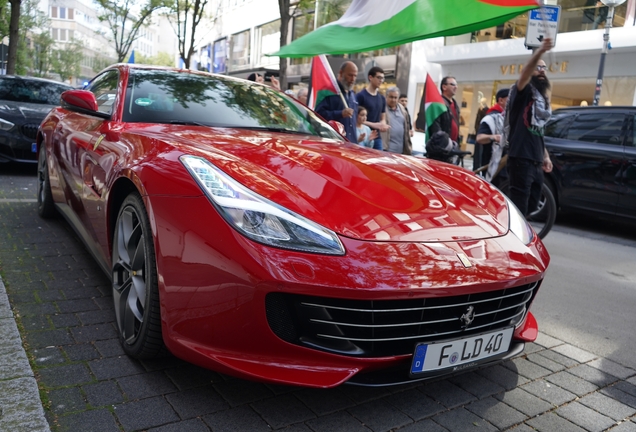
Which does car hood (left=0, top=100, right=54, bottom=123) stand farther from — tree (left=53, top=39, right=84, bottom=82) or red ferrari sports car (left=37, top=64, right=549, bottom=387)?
tree (left=53, top=39, right=84, bottom=82)

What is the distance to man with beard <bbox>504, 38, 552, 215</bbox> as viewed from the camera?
485 cm

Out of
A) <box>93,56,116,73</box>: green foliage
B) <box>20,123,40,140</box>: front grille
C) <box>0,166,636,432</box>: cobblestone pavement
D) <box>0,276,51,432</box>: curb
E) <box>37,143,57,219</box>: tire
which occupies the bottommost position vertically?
<box>0,166,636,432</box>: cobblestone pavement

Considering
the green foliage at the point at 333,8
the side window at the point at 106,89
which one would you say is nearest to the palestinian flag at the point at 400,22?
the side window at the point at 106,89

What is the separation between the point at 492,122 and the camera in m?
7.32

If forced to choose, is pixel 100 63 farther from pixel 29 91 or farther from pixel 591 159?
pixel 591 159

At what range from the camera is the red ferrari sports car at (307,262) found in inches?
81.4

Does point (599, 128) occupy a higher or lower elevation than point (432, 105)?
lower

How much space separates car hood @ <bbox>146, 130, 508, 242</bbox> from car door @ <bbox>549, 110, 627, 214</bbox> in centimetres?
487

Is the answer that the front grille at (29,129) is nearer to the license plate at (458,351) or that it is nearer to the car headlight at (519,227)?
the car headlight at (519,227)

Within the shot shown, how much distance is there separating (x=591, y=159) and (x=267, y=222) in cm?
649

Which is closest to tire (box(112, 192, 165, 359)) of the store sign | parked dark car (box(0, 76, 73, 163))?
parked dark car (box(0, 76, 73, 163))

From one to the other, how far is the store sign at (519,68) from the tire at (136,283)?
55.4ft

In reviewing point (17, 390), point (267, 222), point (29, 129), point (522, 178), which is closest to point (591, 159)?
point (522, 178)

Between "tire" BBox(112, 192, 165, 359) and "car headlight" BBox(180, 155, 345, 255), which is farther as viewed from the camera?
"tire" BBox(112, 192, 165, 359)
